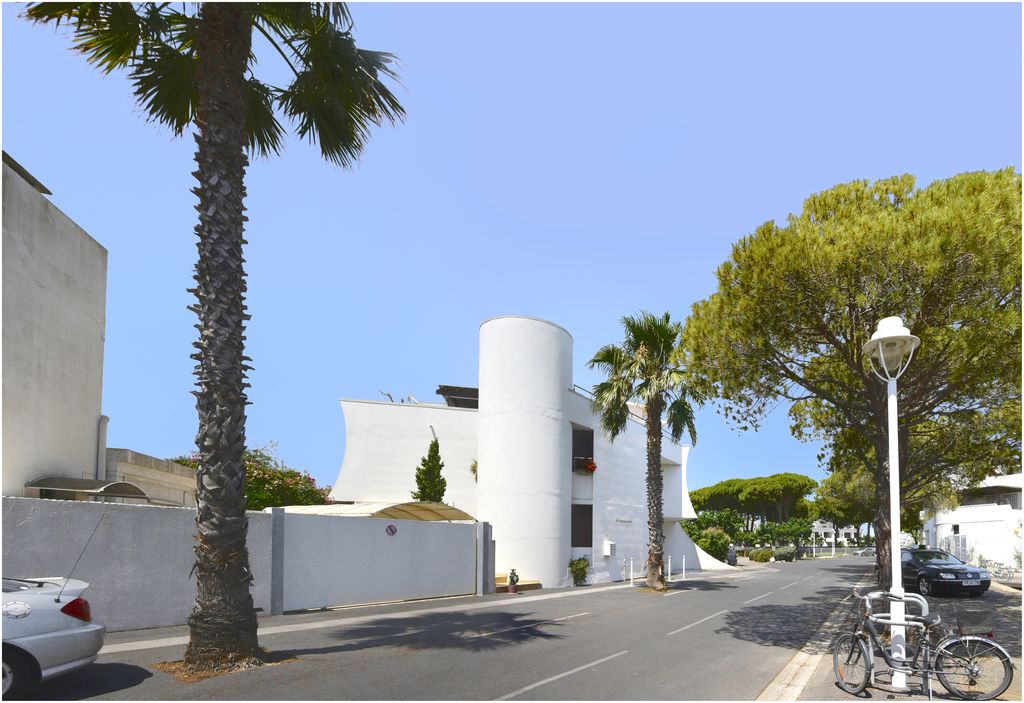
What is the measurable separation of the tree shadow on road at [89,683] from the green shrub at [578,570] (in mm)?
22093

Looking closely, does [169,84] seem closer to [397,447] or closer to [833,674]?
[833,674]

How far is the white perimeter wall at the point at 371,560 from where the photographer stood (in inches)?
751

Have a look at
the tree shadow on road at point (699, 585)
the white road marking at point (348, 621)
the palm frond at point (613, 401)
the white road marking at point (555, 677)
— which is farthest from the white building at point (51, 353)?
the tree shadow on road at point (699, 585)

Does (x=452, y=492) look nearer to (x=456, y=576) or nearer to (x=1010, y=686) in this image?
(x=456, y=576)

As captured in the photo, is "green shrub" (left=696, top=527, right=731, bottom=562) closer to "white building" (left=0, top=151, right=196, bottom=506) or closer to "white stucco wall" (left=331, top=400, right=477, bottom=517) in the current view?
"white stucco wall" (left=331, top=400, right=477, bottom=517)

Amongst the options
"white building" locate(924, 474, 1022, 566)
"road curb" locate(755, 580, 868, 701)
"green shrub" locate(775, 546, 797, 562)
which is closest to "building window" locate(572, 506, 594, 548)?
"road curb" locate(755, 580, 868, 701)

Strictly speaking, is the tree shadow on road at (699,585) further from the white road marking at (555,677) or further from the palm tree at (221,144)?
the palm tree at (221,144)

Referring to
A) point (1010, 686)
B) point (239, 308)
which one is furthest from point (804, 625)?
point (239, 308)

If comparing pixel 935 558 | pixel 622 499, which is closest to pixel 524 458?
pixel 622 499

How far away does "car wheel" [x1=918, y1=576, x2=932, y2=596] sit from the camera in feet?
86.0

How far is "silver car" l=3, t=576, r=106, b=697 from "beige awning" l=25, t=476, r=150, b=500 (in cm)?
926

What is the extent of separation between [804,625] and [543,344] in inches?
604

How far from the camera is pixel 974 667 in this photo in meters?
8.91

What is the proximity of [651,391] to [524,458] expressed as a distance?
5.52 metres
